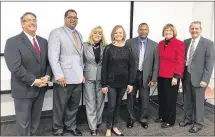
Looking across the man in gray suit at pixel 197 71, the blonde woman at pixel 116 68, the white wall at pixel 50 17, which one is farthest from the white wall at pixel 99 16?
the man in gray suit at pixel 197 71

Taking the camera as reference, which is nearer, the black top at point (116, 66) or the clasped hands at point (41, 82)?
the clasped hands at point (41, 82)

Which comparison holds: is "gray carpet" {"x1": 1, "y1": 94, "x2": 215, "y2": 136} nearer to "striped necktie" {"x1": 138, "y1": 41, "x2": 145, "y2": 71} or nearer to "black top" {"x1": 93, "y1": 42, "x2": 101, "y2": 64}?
"striped necktie" {"x1": 138, "y1": 41, "x2": 145, "y2": 71}

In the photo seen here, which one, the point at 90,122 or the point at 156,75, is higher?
the point at 156,75

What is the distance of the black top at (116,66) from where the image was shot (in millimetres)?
2543

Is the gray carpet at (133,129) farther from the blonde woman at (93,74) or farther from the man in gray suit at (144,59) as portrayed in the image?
the blonde woman at (93,74)

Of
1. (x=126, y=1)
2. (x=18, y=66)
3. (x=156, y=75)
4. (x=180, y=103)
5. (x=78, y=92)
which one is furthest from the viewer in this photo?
(x=180, y=103)

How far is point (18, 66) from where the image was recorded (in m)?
2.16

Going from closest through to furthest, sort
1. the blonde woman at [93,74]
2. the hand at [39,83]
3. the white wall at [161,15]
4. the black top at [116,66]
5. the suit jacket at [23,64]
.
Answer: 1. the suit jacket at [23,64]
2. the hand at [39,83]
3. the black top at [116,66]
4. the blonde woman at [93,74]
5. the white wall at [161,15]

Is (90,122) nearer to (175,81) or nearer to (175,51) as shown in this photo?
(175,81)

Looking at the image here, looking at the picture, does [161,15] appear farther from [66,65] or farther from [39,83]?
[39,83]

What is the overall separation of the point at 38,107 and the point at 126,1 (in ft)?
6.57

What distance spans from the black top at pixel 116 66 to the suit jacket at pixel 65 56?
29 cm

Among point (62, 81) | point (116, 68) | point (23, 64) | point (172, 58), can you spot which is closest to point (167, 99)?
point (172, 58)

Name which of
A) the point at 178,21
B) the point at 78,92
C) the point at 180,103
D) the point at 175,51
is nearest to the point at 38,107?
the point at 78,92
